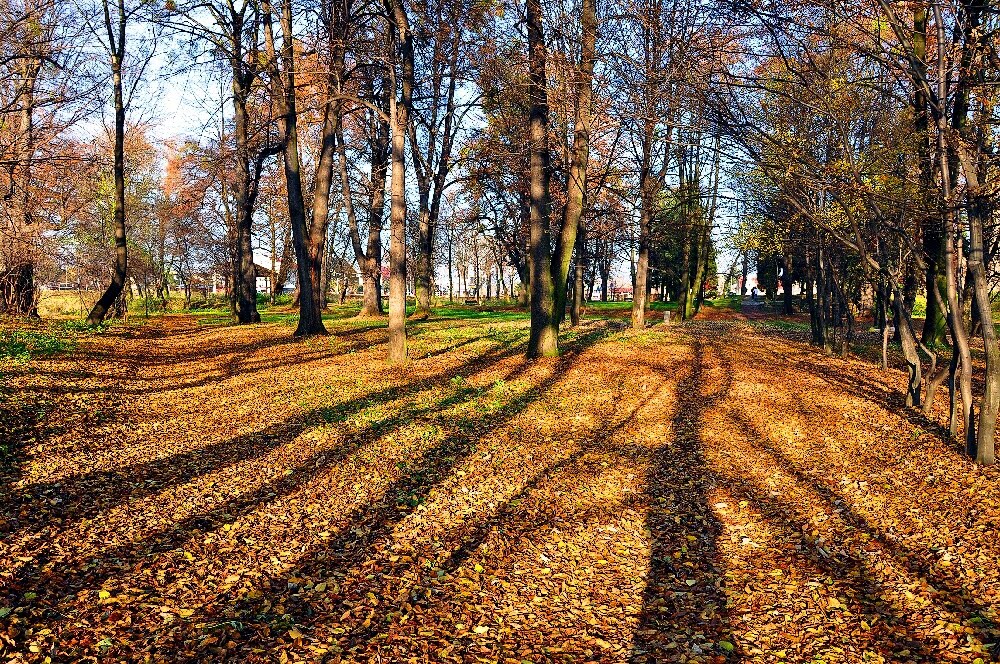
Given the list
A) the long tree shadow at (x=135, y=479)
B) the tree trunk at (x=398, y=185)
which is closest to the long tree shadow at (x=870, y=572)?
the long tree shadow at (x=135, y=479)

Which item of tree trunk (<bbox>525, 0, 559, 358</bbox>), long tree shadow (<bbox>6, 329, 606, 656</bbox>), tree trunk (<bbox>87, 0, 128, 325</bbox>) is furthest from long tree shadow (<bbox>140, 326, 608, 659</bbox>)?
tree trunk (<bbox>87, 0, 128, 325</bbox>)

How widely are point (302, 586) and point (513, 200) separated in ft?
92.8

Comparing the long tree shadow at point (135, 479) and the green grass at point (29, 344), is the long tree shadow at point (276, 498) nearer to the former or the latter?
the long tree shadow at point (135, 479)

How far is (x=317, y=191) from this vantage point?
1891cm

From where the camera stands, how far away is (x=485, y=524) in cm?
543

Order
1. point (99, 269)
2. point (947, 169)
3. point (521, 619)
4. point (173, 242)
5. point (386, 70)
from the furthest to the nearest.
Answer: point (173, 242) → point (99, 269) → point (386, 70) → point (947, 169) → point (521, 619)

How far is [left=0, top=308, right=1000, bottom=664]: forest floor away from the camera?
3.76 meters

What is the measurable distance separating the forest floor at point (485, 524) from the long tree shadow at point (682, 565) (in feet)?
0.08

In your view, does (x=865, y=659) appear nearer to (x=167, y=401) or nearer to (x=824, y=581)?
(x=824, y=581)

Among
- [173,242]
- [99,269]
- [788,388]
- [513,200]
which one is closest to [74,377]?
[788,388]

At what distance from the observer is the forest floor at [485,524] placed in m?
3.76

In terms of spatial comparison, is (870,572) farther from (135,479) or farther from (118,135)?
(118,135)

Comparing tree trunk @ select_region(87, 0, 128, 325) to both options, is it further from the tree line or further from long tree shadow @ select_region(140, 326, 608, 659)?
long tree shadow @ select_region(140, 326, 608, 659)

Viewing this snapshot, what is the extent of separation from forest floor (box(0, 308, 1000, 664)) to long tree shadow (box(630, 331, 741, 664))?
0.02m
